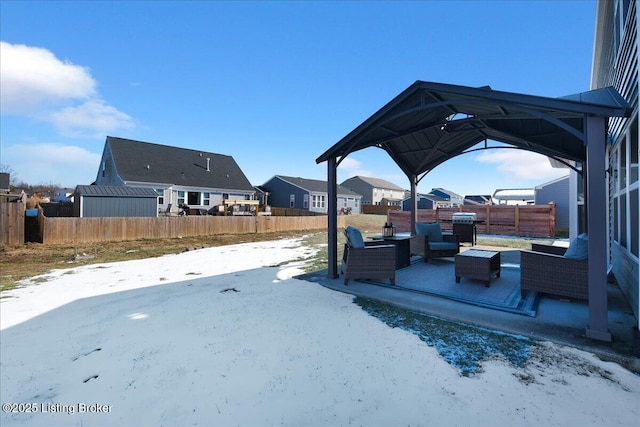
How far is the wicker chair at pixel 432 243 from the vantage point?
297 inches

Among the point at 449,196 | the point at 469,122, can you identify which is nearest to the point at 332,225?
the point at 469,122

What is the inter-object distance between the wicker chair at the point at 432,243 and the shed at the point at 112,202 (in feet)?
52.9

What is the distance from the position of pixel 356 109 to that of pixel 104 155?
2039 centimetres

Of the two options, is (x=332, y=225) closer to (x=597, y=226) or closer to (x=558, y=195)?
(x=597, y=226)

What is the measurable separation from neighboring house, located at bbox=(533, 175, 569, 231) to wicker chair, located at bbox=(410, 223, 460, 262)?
→ 1508cm

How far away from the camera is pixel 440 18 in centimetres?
904

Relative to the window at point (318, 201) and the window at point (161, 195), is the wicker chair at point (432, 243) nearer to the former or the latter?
the window at point (161, 195)

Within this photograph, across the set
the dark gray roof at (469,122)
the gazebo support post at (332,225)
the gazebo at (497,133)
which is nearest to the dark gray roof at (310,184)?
the gazebo at (497,133)

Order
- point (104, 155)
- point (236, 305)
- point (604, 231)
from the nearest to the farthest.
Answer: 1. point (604, 231)
2. point (236, 305)
3. point (104, 155)

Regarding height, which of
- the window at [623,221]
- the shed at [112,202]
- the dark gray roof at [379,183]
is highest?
the dark gray roof at [379,183]

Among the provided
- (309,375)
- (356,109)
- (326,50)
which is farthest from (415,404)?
(356,109)

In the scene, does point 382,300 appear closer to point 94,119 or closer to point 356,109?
point 356,109

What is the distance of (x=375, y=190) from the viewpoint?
159 feet

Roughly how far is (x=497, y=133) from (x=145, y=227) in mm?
15172
